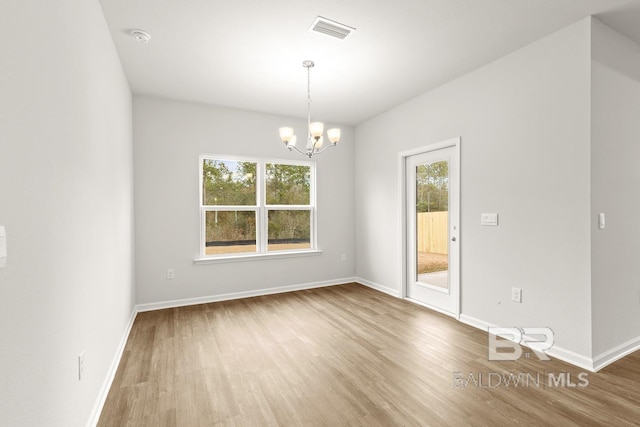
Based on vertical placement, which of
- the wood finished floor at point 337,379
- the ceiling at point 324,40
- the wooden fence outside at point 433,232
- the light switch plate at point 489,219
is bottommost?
the wood finished floor at point 337,379

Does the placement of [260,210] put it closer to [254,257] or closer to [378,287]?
[254,257]

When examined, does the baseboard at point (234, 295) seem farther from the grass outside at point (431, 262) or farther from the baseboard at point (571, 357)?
the baseboard at point (571, 357)

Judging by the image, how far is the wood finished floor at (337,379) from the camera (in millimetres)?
1928

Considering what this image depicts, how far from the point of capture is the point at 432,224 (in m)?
4.05

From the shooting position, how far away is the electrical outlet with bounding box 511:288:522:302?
9.68 ft

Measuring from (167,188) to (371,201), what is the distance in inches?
120

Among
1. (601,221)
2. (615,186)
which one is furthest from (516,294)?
(615,186)

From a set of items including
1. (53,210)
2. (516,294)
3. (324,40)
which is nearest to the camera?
(53,210)

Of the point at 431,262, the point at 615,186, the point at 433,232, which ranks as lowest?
the point at 431,262

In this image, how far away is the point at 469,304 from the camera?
346cm

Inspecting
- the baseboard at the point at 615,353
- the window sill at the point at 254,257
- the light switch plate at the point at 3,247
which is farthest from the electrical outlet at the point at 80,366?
the baseboard at the point at 615,353

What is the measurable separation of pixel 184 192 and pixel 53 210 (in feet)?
9.89

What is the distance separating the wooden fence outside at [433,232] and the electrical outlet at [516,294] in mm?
895

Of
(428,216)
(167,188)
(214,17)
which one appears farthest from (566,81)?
(167,188)
